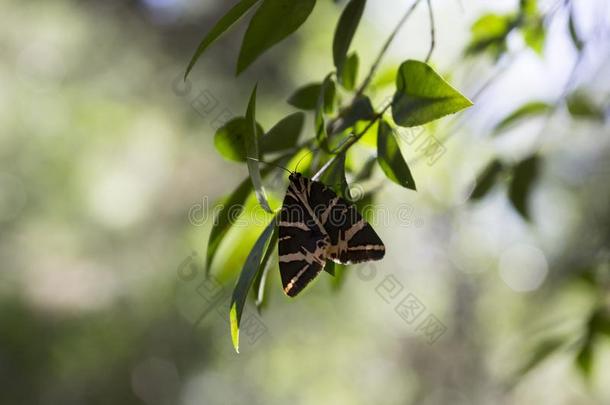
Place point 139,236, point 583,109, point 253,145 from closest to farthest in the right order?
1. point 253,145
2. point 583,109
3. point 139,236

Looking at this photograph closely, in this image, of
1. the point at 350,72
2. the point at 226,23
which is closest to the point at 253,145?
the point at 226,23

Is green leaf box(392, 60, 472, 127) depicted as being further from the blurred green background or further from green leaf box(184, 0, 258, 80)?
the blurred green background

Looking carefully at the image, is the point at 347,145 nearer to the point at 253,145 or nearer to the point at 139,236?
the point at 253,145

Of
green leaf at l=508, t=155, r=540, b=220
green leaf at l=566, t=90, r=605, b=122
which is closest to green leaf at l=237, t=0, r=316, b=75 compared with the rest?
green leaf at l=508, t=155, r=540, b=220

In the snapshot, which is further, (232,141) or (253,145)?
(232,141)

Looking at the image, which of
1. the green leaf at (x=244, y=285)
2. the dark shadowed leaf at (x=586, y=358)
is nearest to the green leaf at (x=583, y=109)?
the dark shadowed leaf at (x=586, y=358)

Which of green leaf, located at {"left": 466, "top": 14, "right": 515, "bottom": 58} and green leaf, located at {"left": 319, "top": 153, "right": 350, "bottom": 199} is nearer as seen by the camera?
green leaf, located at {"left": 319, "top": 153, "right": 350, "bottom": 199}

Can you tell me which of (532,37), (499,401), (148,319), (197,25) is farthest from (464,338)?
(532,37)
